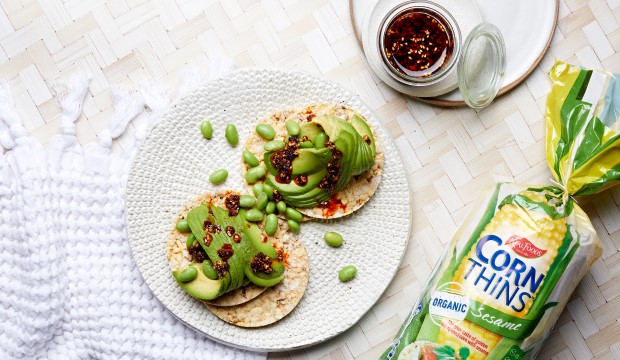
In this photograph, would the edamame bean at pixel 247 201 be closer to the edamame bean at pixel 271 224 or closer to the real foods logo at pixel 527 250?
the edamame bean at pixel 271 224

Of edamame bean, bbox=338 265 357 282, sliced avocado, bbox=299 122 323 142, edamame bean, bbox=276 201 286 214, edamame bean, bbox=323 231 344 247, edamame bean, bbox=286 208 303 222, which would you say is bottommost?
edamame bean, bbox=338 265 357 282

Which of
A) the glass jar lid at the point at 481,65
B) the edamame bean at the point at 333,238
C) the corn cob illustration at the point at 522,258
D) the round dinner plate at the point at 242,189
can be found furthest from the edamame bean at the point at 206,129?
the corn cob illustration at the point at 522,258

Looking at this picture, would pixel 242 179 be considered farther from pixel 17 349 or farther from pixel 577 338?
pixel 577 338

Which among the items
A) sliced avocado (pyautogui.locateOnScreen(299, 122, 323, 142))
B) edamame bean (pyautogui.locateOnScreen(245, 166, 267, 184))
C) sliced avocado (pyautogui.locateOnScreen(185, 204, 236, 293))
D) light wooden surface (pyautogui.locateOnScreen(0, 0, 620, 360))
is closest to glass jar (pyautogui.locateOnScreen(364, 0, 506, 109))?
light wooden surface (pyautogui.locateOnScreen(0, 0, 620, 360))

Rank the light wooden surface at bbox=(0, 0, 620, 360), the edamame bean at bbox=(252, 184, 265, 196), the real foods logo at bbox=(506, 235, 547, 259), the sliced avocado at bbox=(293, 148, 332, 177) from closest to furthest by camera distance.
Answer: the real foods logo at bbox=(506, 235, 547, 259)
the sliced avocado at bbox=(293, 148, 332, 177)
the edamame bean at bbox=(252, 184, 265, 196)
the light wooden surface at bbox=(0, 0, 620, 360)

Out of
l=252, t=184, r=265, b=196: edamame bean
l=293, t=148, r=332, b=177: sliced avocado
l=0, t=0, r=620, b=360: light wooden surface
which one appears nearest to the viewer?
l=293, t=148, r=332, b=177: sliced avocado

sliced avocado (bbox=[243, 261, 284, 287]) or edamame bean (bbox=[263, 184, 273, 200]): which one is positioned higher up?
edamame bean (bbox=[263, 184, 273, 200])

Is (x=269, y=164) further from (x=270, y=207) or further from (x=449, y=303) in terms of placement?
(x=449, y=303)

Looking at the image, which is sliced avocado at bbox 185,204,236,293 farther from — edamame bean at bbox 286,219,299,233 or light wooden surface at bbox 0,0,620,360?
light wooden surface at bbox 0,0,620,360
